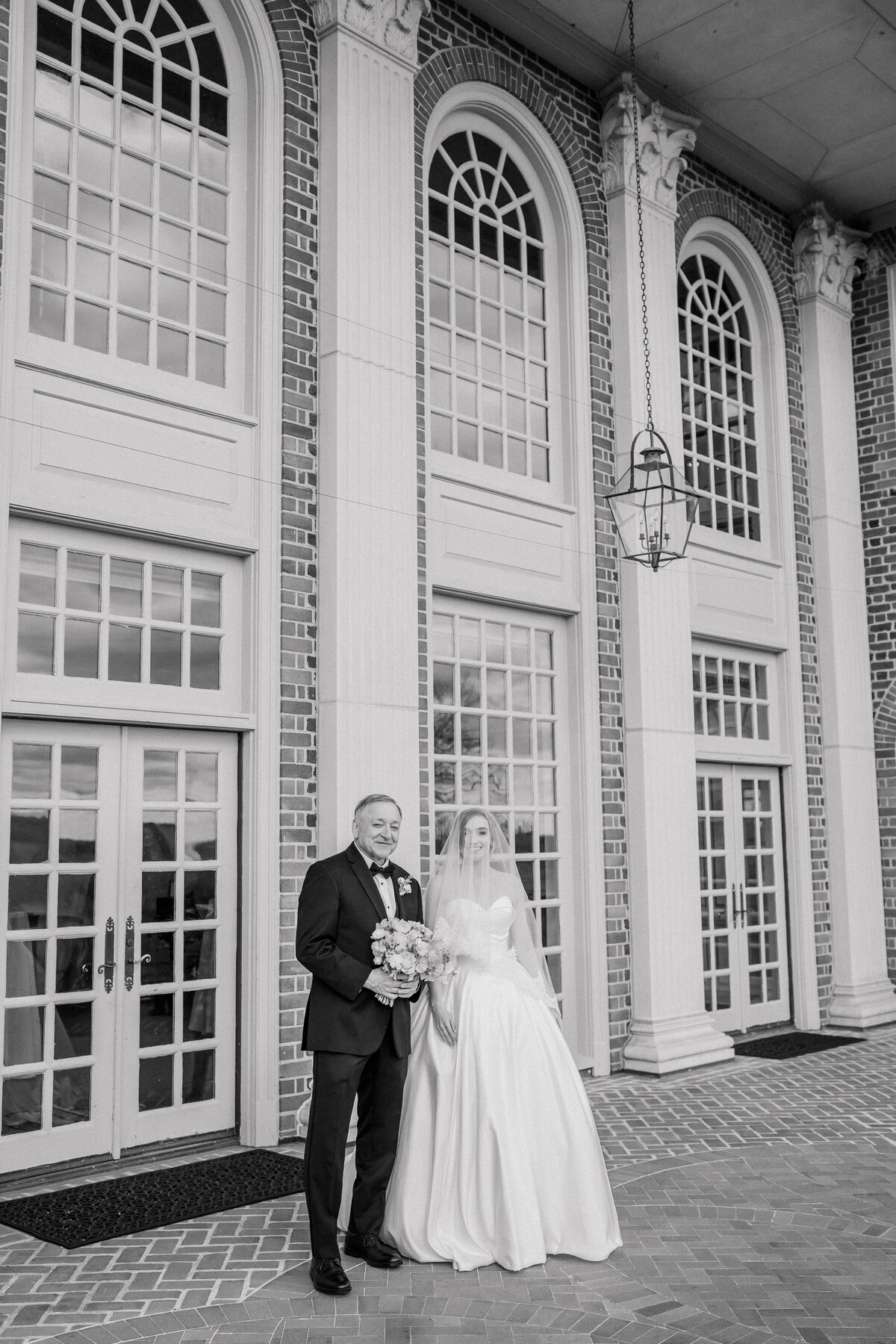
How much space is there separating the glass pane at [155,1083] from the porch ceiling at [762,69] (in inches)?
295

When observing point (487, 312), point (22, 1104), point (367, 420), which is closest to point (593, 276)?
point (487, 312)

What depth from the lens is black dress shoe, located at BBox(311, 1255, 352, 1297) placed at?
4.65 m

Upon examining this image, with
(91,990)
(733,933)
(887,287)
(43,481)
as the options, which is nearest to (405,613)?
(43,481)

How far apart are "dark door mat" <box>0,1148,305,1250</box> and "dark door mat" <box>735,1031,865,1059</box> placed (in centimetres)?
467

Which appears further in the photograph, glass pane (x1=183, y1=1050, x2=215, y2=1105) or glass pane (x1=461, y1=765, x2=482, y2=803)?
glass pane (x1=461, y1=765, x2=482, y2=803)

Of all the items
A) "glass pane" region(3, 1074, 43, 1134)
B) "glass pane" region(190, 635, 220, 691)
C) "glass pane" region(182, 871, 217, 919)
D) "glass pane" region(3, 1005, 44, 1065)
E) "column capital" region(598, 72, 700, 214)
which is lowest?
"glass pane" region(3, 1074, 43, 1134)

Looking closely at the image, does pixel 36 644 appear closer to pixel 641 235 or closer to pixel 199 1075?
pixel 199 1075

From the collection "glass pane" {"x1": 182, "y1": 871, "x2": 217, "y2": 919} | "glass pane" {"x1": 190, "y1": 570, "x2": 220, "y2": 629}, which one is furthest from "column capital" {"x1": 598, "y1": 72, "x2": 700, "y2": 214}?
"glass pane" {"x1": 182, "y1": 871, "x2": 217, "y2": 919}

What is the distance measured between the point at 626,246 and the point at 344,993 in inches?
281

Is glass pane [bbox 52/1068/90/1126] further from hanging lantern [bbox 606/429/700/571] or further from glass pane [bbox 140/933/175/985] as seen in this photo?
hanging lantern [bbox 606/429/700/571]

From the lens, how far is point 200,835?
280 inches

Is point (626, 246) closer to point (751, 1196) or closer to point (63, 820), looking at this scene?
point (63, 820)

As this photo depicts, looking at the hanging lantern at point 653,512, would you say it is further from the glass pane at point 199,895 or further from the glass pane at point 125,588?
the glass pane at point 199,895

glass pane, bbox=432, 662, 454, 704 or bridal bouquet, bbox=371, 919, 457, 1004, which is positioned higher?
glass pane, bbox=432, 662, 454, 704
